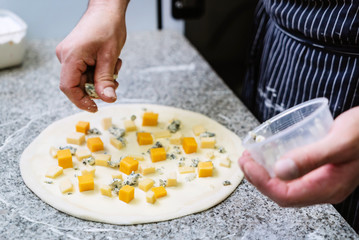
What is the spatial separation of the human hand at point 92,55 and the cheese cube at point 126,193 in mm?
233

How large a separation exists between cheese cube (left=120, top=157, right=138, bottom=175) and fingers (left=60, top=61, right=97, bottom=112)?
203 mm

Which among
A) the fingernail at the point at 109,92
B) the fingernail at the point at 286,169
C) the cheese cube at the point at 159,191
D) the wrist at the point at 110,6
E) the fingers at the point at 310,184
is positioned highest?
the wrist at the point at 110,6

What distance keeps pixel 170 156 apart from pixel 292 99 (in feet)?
1.32

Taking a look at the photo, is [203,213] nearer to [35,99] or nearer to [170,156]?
Answer: [170,156]

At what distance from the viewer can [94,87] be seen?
0.98m

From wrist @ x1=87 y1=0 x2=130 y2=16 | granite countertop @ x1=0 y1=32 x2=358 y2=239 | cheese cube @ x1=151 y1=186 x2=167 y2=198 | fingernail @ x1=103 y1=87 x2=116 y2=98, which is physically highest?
wrist @ x1=87 y1=0 x2=130 y2=16

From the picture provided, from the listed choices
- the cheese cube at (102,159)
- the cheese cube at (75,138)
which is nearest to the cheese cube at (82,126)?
the cheese cube at (75,138)

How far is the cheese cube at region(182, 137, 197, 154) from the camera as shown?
0.99 m

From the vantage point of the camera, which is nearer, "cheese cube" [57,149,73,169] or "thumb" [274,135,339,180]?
"thumb" [274,135,339,180]

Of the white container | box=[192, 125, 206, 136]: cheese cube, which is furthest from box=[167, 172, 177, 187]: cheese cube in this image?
the white container

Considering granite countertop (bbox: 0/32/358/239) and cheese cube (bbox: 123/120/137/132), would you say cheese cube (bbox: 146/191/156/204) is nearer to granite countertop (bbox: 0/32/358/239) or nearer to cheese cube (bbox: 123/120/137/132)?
granite countertop (bbox: 0/32/358/239)

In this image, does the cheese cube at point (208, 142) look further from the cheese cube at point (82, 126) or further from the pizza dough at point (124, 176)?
the cheese cube at point (82, 126)

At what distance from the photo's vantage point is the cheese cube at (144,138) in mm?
1024

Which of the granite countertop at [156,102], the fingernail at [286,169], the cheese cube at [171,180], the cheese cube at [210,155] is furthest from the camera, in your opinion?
the cheese cube at [210,155]
